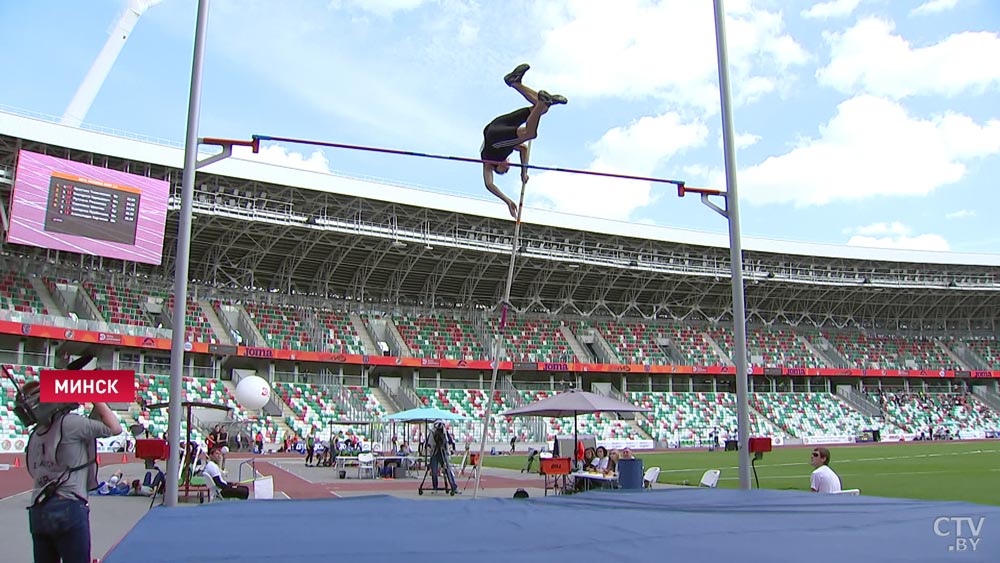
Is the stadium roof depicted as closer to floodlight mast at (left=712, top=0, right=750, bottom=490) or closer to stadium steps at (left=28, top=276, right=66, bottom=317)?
stadium steps at (left=28, top=276, right=66, bottom=317)

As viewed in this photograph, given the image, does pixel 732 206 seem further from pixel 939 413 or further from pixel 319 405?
pixel 939 413

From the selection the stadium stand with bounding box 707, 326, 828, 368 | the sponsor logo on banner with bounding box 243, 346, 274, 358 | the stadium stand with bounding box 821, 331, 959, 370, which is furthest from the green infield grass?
the stadium stand with bounding box 821, 331, 959, 370

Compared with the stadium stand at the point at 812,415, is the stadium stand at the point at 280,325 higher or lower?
higher

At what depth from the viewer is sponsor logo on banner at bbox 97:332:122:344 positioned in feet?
94.0

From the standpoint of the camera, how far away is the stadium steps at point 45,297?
3005cm

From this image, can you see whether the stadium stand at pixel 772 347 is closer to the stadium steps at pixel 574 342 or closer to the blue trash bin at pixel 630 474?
the stadium steps at pixel 574 342

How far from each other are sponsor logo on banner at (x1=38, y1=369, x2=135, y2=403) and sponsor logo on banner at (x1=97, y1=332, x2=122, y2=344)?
26.9 metres

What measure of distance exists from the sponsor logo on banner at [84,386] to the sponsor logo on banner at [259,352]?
28.9m

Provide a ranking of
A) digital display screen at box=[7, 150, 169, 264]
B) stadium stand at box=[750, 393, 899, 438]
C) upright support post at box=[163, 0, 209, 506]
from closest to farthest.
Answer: upright support post at box=[163, 0, 209, 506] → digital display screen at box=[7, 150, 169, 264] → stadium stand at box=[750, 393, 899, 438]

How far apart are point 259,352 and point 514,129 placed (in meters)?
27.2

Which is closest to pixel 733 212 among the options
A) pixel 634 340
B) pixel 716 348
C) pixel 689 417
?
pixel 689 417

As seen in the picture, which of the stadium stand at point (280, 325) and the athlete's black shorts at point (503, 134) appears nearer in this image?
the athlete's black shorts at point (503, 134)

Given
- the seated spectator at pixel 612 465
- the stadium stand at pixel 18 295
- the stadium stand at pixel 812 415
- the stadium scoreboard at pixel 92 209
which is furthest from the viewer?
the stadium stand at pixel 812 415

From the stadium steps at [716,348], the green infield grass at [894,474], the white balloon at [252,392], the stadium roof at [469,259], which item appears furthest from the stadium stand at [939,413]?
the white balloon at [252,392]
